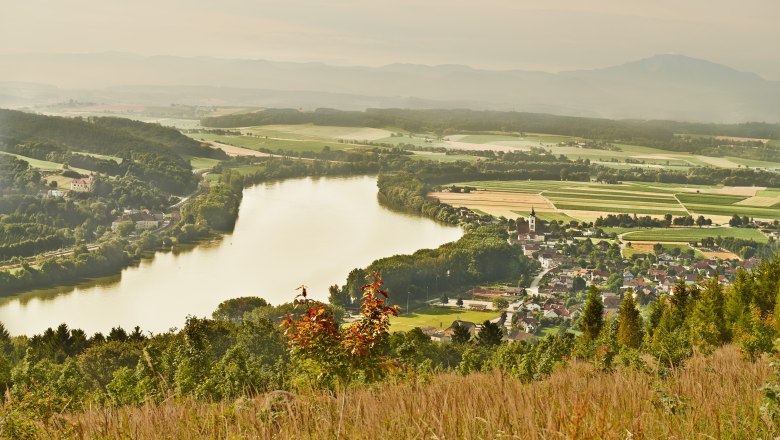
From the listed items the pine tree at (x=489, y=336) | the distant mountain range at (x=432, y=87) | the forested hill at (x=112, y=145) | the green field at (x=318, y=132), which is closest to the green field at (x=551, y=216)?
the forested hill at (x=112, y=145)

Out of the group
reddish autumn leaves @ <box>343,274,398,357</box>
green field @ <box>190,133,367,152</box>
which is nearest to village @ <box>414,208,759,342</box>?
reddish autumn leaves @ <box>343,274,398,357</box>

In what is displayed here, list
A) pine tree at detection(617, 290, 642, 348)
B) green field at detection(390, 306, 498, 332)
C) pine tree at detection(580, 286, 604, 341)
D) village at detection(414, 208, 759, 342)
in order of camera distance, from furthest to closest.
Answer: village at detection(414, 208, 759, 342) → green field at detection(390, 306, 498, 332) → pine tree at detection(580, 286, 604, 341) → pine tree at detection(617, 290, 642, 348)

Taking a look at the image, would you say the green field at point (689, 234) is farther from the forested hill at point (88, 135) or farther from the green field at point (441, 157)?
the forested hill at point (88, 135)

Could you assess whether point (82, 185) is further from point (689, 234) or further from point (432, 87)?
point (432, 87)

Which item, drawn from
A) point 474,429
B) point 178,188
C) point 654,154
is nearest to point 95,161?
point 178,188

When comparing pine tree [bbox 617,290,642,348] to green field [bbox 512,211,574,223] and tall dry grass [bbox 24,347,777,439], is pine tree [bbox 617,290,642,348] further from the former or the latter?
green field [bbox 512,211,574,223]

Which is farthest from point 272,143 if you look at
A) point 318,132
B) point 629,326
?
point 629,326
